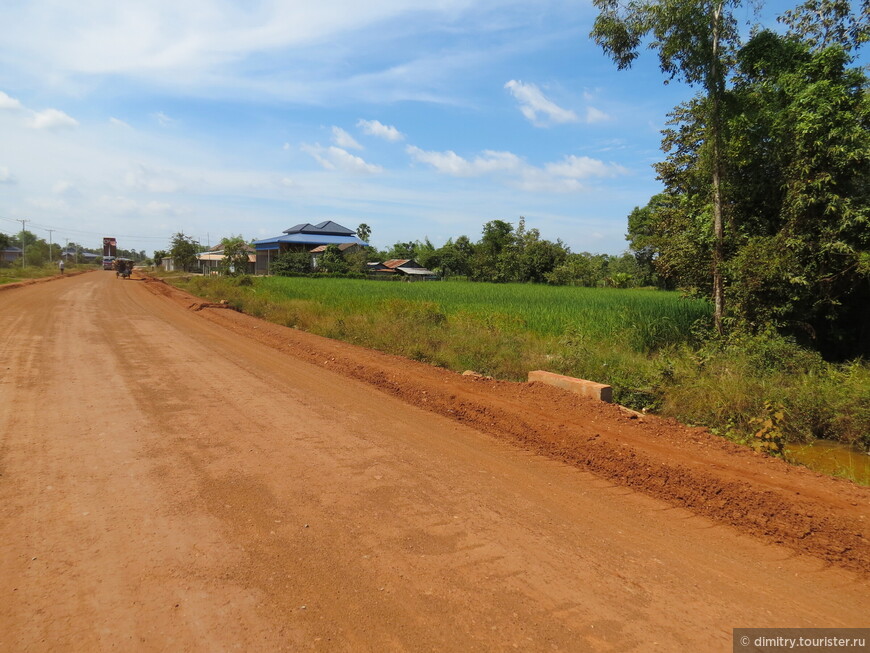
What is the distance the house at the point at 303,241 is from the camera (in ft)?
240

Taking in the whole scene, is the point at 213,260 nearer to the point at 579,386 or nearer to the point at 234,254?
the point at 234,254

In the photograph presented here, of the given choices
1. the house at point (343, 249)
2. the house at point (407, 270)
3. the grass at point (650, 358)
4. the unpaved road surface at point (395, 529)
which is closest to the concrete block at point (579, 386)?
the unpaved road surface at point (395, 529)

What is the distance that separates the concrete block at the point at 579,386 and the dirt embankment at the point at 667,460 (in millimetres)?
225

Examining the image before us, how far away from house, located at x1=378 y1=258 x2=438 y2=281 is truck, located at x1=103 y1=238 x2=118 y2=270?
3533 centimetres

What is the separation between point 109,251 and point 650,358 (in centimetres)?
7963

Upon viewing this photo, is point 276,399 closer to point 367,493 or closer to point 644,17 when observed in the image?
point 367,493

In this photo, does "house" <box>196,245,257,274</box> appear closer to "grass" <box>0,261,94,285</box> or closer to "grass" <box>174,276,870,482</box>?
"grass" <box>0,261,94,285</box>

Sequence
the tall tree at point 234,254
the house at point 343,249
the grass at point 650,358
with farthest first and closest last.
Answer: the house at point 343,249 < the tall tree at point 234,254 < the grass at point 650,358

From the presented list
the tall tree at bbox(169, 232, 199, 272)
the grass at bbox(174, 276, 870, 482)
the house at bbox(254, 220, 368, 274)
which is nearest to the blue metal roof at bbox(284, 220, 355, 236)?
the house at bbox(254, 220, 368, 274)

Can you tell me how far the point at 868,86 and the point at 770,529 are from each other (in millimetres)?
12449

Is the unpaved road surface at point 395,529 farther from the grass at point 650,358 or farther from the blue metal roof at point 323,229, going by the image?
the blue metal roof at point 323,229

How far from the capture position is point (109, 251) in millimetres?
73500

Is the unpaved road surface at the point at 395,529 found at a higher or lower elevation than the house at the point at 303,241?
lower

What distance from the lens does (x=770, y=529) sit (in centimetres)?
430
